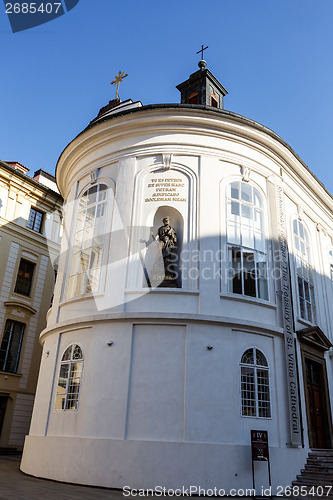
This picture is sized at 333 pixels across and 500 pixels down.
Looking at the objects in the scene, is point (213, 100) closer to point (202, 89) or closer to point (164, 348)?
point (202, 89)

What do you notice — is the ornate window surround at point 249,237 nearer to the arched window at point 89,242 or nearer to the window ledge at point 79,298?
the window ledge at point 79,298

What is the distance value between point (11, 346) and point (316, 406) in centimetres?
1437

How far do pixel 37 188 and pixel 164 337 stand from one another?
15229 mm

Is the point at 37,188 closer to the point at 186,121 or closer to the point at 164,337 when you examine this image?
the point at 186,121

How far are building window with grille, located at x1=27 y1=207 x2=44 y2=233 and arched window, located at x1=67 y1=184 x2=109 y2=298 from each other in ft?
31.7

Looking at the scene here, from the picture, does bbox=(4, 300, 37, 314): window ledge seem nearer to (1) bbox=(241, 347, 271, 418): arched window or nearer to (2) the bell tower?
(2) the bell tower

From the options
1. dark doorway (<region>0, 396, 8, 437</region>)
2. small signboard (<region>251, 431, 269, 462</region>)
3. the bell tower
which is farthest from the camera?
dark doorway (<region>0, 396, 8, 437</region>)

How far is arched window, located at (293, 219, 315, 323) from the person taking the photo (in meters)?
15.7

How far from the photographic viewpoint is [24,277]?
2339cm

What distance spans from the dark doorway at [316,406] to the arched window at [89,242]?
7.43 metres

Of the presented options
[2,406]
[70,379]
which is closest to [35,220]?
[2,406]

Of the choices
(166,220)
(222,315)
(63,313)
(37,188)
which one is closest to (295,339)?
(222,315)

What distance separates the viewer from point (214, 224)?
13.4m

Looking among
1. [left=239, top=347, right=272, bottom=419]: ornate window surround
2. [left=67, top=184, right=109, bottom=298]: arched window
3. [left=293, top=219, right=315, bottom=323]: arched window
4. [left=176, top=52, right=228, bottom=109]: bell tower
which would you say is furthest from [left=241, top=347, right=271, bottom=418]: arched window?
[left=176, top=52, right=228, bottom=109]: bell tower
